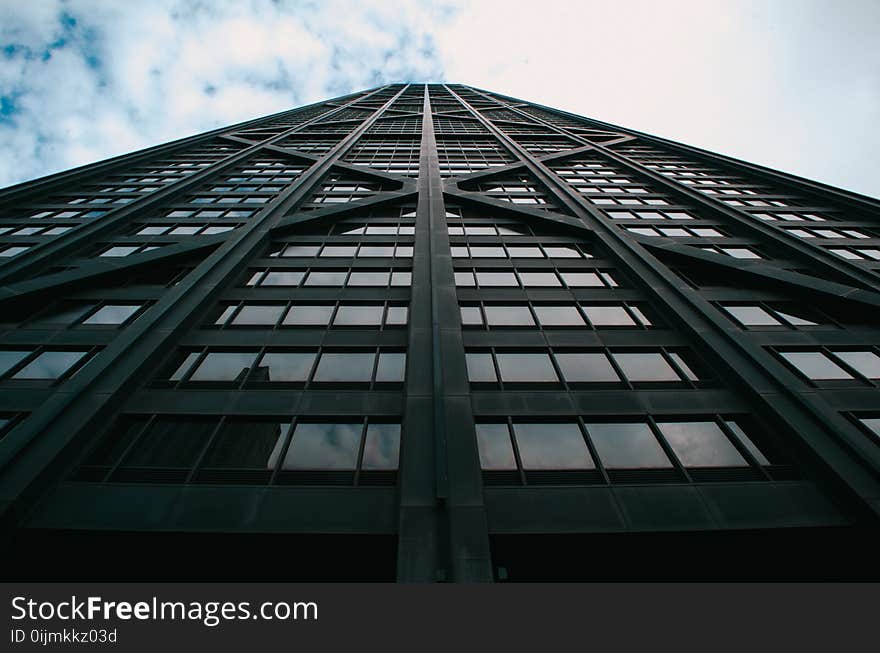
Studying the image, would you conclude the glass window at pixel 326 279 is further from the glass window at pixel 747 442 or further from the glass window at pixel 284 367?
the glass window at pixel 747 442

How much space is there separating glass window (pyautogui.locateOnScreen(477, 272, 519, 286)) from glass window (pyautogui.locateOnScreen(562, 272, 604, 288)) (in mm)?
2559

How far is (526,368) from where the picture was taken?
525 inches

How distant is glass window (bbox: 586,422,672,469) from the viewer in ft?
34.6

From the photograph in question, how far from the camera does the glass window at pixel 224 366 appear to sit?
12906 mm

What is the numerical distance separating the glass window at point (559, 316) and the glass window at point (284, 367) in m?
8.92

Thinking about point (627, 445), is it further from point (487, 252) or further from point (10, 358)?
point (10, 358)

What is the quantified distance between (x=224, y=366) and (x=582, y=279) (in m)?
15.3

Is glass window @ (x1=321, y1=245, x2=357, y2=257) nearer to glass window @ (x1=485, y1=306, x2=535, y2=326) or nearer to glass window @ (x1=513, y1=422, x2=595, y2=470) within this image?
glass window @ (x1=485, y1=306, x2=535, y2=326)

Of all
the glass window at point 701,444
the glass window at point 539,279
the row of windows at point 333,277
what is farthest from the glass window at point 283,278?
the glass window at point 701,444

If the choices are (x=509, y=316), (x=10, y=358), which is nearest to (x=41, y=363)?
(x=10, y=358)

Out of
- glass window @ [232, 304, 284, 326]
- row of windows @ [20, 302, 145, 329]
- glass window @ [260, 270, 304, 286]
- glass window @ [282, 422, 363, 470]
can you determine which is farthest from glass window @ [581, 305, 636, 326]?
row of windows @ [20, 302, 145, 329]
